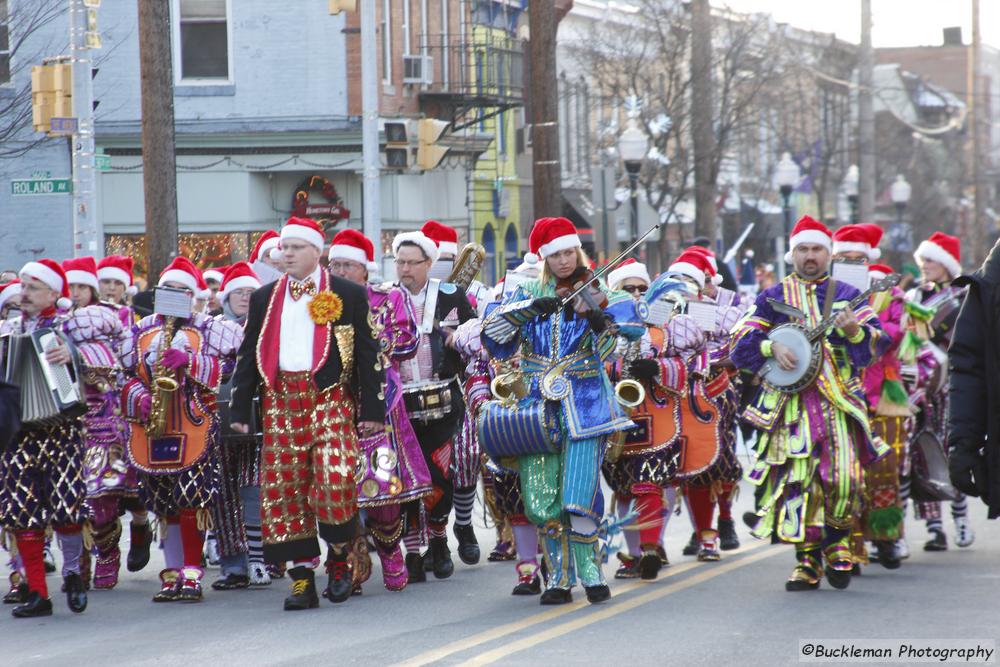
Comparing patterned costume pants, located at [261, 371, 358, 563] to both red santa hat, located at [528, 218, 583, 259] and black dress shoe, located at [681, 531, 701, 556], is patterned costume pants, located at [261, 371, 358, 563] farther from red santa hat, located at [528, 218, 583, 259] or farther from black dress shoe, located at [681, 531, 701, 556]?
black dress shoe, located at [681, 531, 701, 556]

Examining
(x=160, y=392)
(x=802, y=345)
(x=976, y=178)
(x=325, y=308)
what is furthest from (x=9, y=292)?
(x=976, y=178)

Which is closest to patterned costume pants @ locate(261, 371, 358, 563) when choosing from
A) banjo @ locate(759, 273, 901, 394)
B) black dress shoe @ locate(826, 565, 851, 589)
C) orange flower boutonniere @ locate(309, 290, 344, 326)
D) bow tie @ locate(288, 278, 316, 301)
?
orange flower boutonniere @ locate(309, 290, 344, 326)

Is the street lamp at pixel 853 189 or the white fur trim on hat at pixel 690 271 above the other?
the street lamp at pixel 853 189

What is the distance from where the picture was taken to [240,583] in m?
11.3

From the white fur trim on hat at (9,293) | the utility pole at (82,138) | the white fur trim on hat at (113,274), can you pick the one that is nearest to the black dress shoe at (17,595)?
the white fur trim on hat at (9,293)

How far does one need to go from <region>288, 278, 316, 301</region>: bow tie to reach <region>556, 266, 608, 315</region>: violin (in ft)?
4.38

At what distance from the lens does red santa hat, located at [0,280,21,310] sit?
10.8m

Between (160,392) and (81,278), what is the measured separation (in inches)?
40.3

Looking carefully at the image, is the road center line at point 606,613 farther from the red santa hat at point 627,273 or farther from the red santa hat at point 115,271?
the red santa hat at point 115,271

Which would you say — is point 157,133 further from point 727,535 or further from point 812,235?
point 812,235

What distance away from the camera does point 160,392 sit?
10.8 m

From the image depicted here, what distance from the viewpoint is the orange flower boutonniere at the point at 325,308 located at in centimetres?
995

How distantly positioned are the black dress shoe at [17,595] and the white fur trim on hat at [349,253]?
2638 mm

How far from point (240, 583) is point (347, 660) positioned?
3.04m
